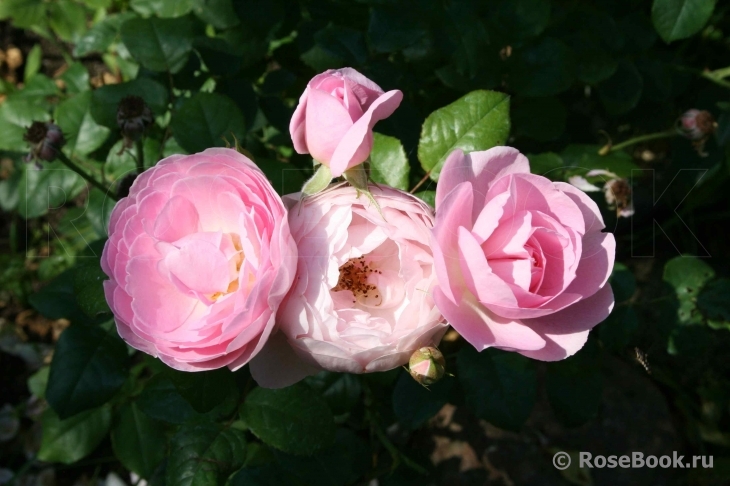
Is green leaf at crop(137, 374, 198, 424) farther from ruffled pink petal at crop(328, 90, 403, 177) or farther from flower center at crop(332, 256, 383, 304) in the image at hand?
ruffled pink petal at crop(328, 90, 403, 177)

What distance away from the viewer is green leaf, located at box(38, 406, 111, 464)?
135cm

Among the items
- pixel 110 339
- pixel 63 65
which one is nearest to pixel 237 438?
pixel 110 339

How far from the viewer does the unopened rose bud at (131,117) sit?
1.06 meters

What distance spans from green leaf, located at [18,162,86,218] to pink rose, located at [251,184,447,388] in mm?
943

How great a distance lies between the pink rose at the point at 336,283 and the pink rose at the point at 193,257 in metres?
0.04

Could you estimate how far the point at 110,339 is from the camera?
42.3 inches

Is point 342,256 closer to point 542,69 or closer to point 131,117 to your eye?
point 131,117

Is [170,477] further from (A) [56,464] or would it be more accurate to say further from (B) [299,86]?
(A) [56,464]

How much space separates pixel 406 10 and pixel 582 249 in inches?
26.0

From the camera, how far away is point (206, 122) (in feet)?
3.48

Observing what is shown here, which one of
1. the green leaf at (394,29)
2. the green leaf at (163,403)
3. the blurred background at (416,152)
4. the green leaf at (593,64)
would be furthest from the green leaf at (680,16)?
the green leaf at (163,403)

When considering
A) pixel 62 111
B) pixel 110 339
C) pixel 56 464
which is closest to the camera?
pixel 110 339

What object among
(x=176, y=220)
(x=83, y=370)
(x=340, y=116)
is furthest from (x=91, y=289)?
(x=340, y=116)

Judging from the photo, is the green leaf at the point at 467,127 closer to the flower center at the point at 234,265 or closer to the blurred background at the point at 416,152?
the blurred background at the point at 416,152
